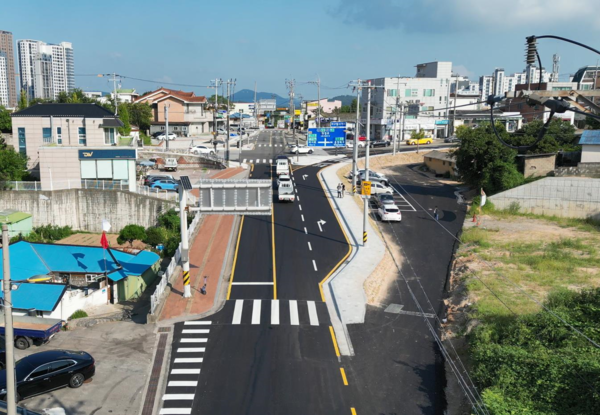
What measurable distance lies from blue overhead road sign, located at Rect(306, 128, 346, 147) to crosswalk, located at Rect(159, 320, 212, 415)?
181ft

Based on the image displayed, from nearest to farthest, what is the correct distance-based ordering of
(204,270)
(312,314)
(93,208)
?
(312,314) → (204,270) → (93,208)

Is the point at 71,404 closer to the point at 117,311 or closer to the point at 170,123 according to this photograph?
the point at 117,311

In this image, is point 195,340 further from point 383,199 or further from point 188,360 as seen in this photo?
point 383,199

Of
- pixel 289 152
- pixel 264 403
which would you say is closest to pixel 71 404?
pixel 264 403

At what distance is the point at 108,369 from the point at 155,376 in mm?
2456

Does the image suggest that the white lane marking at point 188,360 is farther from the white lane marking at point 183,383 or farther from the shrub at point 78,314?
the shrub at point 78,314

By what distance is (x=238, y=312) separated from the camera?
88.8 feet

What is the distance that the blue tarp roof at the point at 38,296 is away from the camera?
27.6 meters

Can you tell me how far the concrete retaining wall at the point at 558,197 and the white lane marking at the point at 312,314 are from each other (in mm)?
25577

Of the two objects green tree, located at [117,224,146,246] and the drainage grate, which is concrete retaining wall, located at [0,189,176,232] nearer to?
green tree, located at [117,224,146,246]

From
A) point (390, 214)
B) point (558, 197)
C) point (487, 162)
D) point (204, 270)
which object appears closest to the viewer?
point (204, 270)

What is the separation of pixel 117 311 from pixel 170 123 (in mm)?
79490

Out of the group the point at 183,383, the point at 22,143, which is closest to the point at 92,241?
the point at 22,143

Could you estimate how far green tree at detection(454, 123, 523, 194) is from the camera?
48000 millimetres
